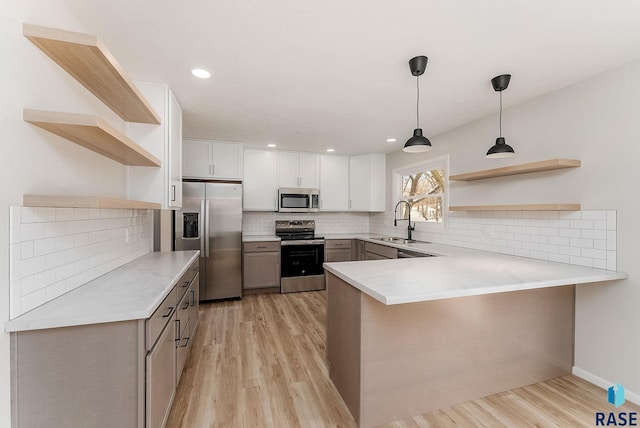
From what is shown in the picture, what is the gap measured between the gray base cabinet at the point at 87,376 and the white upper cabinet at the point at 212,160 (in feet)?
10.0

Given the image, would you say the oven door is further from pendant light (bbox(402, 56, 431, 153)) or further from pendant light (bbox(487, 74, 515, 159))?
pendant light (bbox(487, 74, 515, 159))

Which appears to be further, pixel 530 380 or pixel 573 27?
pixel 530 380

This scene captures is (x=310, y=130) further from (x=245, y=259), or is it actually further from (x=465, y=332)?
(x=465, y=332)

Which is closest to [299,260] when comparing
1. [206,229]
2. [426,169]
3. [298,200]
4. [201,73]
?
[298,200]

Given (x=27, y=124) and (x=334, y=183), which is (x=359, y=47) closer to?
(x=27, y=124)

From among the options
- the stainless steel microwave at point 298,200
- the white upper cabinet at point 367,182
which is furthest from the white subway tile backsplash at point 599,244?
the stainless steel microwave at point 298,200

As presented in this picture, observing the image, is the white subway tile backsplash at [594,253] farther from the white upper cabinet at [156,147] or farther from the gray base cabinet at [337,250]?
the white upper cabinet at [156,147]

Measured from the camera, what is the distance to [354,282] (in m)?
1.73

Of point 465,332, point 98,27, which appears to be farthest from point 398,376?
point 98,27

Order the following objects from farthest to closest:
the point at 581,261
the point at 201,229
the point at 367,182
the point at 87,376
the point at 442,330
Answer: the point at 367,182
the point at 201,229
the point at 581,261
the point at 442,330
the point at 87,376

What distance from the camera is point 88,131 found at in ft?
4.33

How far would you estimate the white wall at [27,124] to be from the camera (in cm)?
112

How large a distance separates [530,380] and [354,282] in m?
1.70

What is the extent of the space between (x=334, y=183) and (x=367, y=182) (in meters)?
0.60
